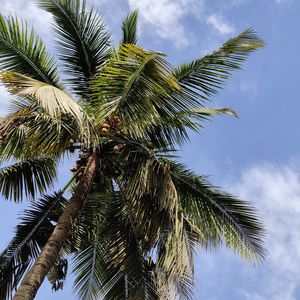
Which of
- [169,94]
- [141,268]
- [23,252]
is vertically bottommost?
[23,252]

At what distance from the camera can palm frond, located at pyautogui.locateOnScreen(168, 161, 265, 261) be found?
9.06 m

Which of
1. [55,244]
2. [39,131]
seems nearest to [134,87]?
[39,131]

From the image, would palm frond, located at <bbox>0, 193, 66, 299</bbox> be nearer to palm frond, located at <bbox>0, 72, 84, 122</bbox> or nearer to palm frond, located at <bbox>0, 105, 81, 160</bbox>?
palm frond, located at <bbox>0, 105, 81, 160</bbox>

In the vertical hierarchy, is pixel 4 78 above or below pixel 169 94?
below

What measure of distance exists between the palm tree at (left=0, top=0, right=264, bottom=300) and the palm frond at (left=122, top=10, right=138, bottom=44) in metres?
0.02

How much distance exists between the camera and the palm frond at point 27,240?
9352 millimetres

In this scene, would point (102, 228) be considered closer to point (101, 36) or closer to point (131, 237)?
point (131, 237)

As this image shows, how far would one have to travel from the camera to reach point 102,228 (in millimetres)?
10000

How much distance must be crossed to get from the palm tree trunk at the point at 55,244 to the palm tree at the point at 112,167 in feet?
0.06

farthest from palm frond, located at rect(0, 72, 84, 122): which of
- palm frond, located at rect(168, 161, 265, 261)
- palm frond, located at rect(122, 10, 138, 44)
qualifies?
palm frond, located at rect(122, 10, 138, 44)

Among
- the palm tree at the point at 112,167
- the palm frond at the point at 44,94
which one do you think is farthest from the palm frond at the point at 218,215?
the palm frond at the point at 44,94

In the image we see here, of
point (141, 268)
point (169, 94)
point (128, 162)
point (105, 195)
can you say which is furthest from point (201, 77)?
point (141, 268)

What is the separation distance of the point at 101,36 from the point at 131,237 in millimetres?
3834

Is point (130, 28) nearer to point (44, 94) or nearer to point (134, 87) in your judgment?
point (134, 87)
